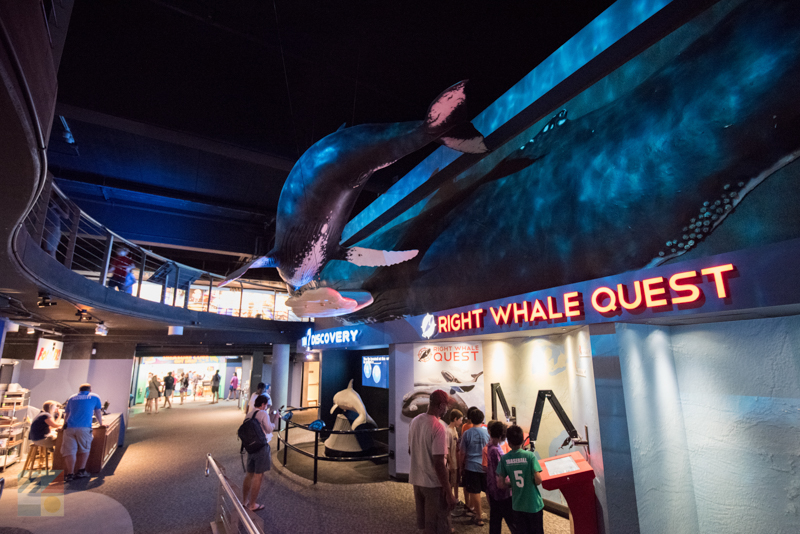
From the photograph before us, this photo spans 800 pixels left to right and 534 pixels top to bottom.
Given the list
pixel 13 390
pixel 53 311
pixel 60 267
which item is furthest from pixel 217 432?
pixel 60 267

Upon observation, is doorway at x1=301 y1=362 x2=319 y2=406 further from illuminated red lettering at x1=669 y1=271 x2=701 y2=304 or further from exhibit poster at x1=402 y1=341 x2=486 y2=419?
illuminated red lettering at x1=669 y1=271 x2=701 y2=304

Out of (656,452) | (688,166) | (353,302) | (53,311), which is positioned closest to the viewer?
(688,166)

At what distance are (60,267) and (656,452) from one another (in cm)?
783

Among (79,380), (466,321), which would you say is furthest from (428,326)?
(79,380)

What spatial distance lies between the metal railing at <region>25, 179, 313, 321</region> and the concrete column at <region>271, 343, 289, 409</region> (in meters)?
1.55

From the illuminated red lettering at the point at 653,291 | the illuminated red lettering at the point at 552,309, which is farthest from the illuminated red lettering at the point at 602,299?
the illuminated red lettering at the point at 552,309

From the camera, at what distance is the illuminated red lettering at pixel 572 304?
13.7 feet

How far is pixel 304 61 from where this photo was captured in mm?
4422

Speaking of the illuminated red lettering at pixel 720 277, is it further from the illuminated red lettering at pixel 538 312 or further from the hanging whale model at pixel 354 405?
the hanging whale model at pixel 354 405

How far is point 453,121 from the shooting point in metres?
3.05

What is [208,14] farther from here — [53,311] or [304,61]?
[53,311]

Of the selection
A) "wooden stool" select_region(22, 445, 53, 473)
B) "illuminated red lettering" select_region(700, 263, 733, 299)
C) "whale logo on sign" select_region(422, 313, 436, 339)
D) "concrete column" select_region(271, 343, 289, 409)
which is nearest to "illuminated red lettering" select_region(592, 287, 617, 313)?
"illuminated red lettering" select_region(700, 263, 733, 299)

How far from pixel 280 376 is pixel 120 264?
647 centimetres

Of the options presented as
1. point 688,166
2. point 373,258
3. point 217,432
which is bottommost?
point 217,432
